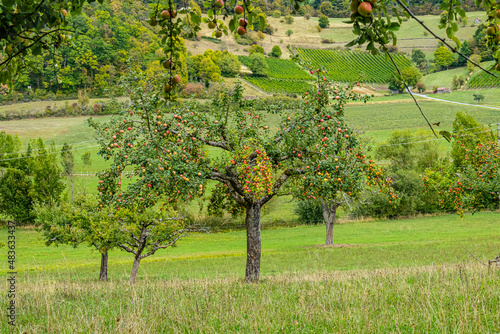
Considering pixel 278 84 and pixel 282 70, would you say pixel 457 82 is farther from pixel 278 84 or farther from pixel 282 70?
pixel 282 70

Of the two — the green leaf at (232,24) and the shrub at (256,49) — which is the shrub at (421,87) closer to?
the shrub at (256,49)

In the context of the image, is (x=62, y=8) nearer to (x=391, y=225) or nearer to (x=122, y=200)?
(x=122, y=200)

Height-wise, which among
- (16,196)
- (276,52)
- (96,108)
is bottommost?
(16,196)

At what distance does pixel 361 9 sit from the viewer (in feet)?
4.75

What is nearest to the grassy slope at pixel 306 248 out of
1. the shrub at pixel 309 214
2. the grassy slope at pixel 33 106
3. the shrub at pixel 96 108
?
the shrub at pixel 309 214

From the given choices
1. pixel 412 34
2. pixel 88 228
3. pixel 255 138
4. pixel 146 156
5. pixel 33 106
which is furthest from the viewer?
pixel 412 34

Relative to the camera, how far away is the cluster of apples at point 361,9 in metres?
1.44

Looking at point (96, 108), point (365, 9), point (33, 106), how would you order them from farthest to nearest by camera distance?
point (33, 106) → point (96, 108) → point (365, 9)

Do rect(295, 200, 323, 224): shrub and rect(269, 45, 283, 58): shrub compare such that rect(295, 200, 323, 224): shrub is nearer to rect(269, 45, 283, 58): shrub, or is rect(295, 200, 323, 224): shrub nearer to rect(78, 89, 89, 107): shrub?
rect(78, 89, 89, 107): shrub

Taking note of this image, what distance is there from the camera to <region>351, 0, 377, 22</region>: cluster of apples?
1440 mm

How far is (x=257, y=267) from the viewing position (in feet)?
38.1

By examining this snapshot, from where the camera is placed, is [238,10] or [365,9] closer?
[365,9]

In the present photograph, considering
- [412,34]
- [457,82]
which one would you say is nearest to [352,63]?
[457,82]

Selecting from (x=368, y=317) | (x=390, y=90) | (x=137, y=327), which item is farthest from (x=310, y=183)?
(x=390, y=90)
